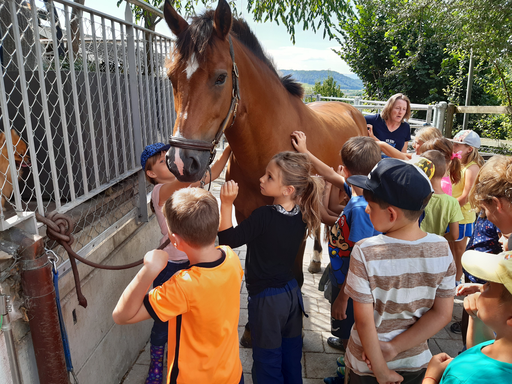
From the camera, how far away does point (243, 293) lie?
3480mm

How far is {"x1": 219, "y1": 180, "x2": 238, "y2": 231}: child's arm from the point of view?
173 centimetres

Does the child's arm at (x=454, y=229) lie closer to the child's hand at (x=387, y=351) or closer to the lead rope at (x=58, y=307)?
the child's hand at (x=387, y=351)

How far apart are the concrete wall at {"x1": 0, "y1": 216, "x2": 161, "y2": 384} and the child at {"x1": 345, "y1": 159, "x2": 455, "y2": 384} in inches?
54.2

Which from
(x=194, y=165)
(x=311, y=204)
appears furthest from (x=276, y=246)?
(x=194, y=165)

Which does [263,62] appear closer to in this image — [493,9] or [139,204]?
[139,204]

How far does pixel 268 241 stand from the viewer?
1.82 m

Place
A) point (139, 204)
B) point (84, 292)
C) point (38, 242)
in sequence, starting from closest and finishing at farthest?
point (38, 242) < point (84, 292) < point (139, 204)

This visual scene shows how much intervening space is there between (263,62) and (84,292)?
197 centimetres

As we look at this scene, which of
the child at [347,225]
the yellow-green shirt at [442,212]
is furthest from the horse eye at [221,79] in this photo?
the yellow-green shirt at [442,212]

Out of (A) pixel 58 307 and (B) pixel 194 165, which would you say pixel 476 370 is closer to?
(B) pixel 194 165

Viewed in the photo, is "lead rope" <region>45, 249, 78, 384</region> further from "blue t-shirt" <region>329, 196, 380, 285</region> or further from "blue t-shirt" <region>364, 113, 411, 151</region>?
"blue t-shirt" <region>364, 113, 411, 151</region>

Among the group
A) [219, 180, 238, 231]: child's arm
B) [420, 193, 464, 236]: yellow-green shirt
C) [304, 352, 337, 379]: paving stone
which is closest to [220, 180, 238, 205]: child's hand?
[219, 180, 238, 231]: child's arm

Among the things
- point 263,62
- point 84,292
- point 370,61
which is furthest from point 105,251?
point 370,61

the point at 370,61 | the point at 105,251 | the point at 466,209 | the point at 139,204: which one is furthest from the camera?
the point at 370,61
